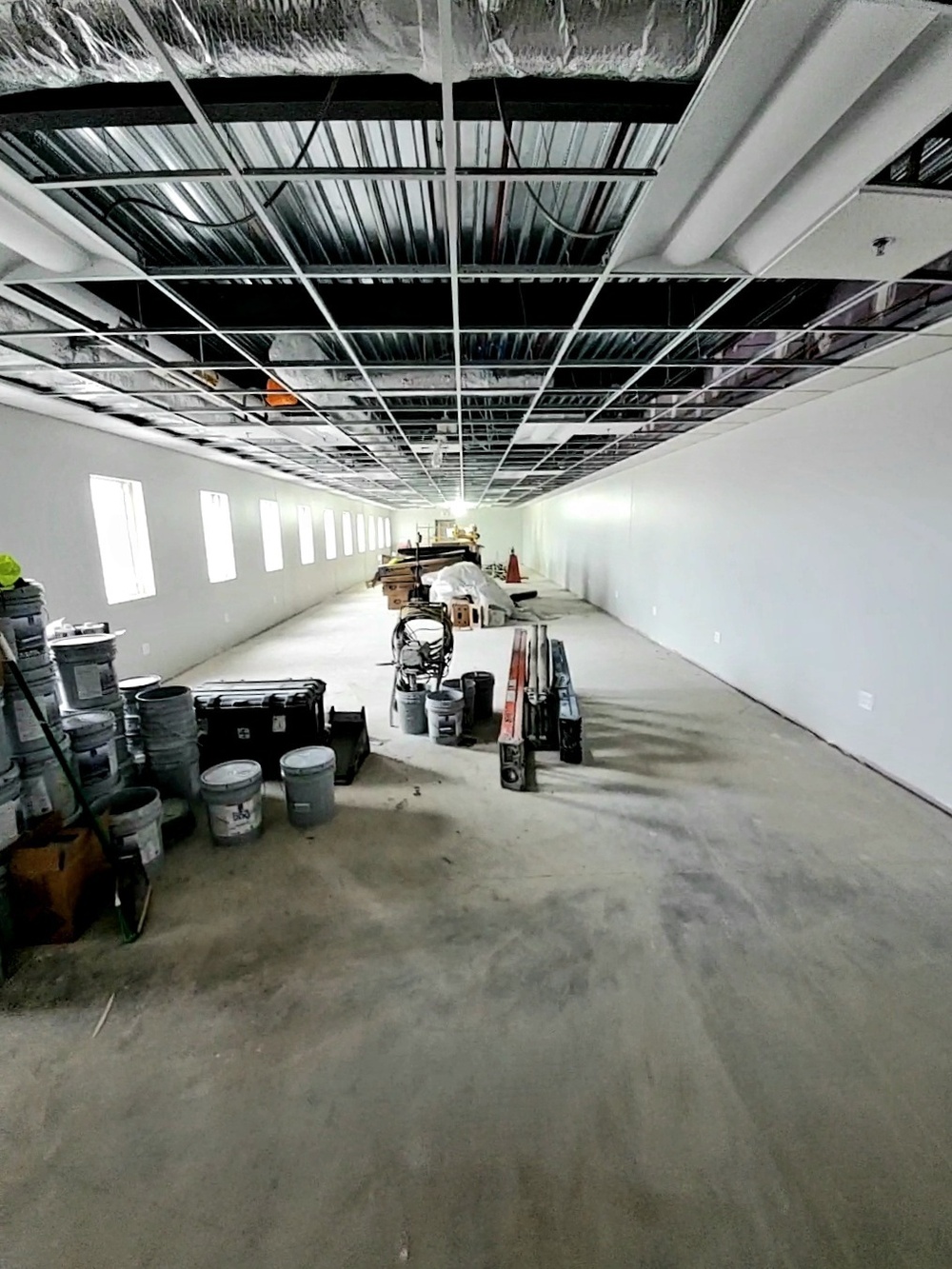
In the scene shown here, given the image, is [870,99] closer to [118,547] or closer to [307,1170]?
[307,1170]

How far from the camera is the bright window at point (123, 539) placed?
16.7 ft

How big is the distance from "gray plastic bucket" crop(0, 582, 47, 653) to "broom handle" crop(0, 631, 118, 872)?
6 cm

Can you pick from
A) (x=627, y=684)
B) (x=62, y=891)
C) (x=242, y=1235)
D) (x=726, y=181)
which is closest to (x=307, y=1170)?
(x=242, y=1235)

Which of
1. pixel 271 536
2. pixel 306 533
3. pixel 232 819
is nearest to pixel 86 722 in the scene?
pixel 232 819

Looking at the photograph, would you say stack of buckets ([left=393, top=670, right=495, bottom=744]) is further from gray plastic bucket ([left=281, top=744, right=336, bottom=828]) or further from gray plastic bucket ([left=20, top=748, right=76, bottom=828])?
gray plastic bucket ([left=20, top=748, right=76, bottom=828])

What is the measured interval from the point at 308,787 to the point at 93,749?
103 cm

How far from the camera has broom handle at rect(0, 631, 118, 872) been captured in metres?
2.16

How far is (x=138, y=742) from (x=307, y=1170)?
2557 millimetres

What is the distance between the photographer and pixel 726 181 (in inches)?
62.1

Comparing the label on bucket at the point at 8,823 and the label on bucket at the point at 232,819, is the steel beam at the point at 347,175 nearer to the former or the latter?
the label on bucket at the point at 8,823

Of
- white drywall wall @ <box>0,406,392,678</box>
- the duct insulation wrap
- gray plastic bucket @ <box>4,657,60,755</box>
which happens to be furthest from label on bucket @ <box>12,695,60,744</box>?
white drywall wall @ <box>0,406,392,678</box>

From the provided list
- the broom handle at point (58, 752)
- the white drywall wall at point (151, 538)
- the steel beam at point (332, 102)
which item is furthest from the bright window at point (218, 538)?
the steel beam at point (332, 102)

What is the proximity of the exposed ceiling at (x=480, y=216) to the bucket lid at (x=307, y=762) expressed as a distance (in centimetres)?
216

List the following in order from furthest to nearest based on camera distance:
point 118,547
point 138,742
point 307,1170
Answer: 1. point 118,547
2. point 138,742
3. point 307,1170
